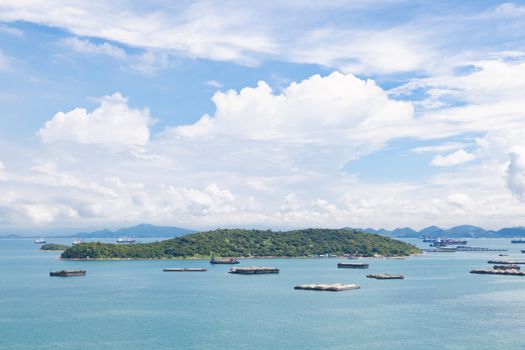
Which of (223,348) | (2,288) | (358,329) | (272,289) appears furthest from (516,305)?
(2,288)

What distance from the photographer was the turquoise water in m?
96.1

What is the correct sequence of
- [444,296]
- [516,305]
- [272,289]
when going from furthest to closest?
[272,289]
[444,296]
[516,305]

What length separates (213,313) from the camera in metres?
125

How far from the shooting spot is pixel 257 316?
4724 inches

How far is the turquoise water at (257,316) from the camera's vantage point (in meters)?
96.1

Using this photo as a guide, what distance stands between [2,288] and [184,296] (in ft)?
189

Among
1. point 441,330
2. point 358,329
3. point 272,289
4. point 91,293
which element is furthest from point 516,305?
point 91,293

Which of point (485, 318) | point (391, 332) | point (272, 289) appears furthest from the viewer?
point (272, 289)

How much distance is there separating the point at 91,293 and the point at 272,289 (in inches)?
1942

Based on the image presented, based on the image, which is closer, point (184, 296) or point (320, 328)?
point (320, 328)

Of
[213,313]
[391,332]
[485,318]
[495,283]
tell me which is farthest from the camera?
[495,283]

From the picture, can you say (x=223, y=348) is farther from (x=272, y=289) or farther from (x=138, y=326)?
(x=272, y=289)

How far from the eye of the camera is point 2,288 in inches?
6772

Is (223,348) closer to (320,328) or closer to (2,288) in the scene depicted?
(320,328)
